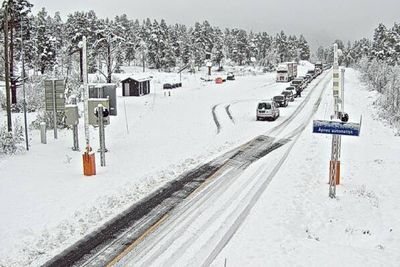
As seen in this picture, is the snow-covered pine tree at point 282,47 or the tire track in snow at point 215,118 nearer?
the tire track in snow at point 215,118

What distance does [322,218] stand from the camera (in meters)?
13.9

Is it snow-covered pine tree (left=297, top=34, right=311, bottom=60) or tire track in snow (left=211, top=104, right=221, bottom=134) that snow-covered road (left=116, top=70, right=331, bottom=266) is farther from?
snow-covered pine tree (left=297, top=34, right=311, bottom=60)

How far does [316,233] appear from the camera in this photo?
501 inches

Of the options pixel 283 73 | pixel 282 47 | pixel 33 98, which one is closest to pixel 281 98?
pixel 33 98

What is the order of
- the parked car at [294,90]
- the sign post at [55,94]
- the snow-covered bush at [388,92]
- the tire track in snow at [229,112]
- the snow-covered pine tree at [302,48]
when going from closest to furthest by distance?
1. the sign post at [55,94]
2. the tire track in snow at [229,112]
3. the snow-covered bush at [388,92]
4. the parked car at [294,90]
5. the snow-covered pine tree at [302,48]

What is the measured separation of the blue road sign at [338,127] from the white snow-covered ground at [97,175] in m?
6.42

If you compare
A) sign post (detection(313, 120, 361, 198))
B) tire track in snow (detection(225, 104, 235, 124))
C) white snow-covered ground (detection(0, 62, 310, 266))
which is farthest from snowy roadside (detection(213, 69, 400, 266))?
tire track in snow (detection(225, 104, 235, 124))

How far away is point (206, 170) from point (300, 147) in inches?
303

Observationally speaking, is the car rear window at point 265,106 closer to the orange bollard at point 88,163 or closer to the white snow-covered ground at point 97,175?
the white snow-covered ground at point 97,175

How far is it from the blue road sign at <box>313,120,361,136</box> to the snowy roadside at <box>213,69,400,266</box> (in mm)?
2454

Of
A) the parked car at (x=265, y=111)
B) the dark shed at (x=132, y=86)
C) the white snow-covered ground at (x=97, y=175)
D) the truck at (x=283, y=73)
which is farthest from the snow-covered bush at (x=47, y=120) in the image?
the truck at (x=283, y=73)

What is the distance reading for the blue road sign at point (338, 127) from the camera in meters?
15.1

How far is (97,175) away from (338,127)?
9.78 meters

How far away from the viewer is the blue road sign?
49.6 ft
